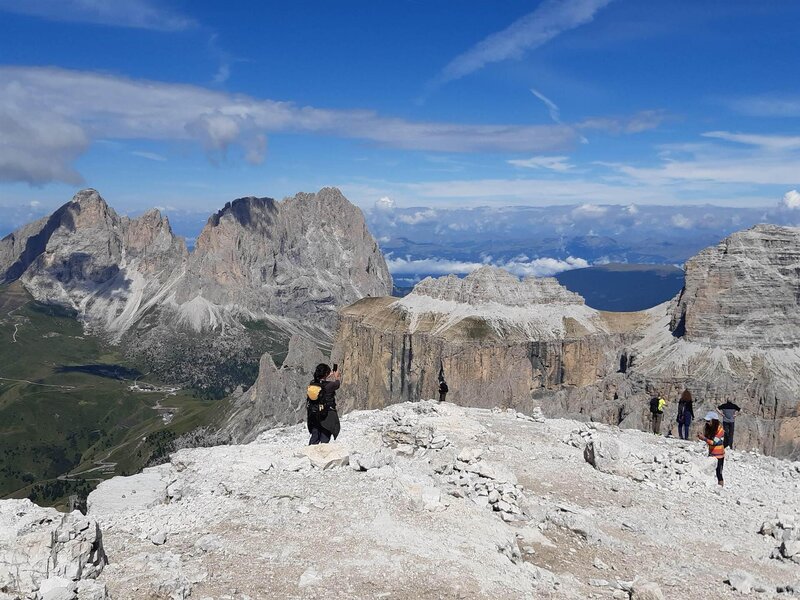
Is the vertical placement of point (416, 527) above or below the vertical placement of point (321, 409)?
below

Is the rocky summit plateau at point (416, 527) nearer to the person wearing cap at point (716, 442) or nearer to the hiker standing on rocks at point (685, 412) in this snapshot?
the person wearing cap at point (716, 442)

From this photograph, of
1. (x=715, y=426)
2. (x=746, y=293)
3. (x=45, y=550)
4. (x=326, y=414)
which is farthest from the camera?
(x=746, y=293)

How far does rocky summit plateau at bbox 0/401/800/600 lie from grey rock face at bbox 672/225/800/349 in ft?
401

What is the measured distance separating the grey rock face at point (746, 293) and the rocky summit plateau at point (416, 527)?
122369mm

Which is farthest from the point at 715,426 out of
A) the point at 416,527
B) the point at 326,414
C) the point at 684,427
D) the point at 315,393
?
the point at 315,393

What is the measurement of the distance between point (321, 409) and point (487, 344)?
14501 cm

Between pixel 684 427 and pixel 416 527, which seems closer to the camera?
pixel 416 527

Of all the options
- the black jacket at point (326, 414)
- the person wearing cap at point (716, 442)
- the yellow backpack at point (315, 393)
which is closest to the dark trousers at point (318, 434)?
the black jacket at point (326, 414)

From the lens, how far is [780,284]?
14988 centimetres

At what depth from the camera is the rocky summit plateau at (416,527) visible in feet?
61.7

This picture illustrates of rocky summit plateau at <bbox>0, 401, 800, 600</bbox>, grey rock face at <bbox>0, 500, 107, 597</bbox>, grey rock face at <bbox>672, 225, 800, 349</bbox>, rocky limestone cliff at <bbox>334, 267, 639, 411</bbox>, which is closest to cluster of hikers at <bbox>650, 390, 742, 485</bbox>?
rocky summit plateau at <bbox>0, 401, 800, 600</bbox>

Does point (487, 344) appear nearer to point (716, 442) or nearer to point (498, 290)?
point (498, 290)

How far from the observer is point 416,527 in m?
22.9

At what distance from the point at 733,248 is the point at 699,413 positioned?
2029 inches
